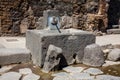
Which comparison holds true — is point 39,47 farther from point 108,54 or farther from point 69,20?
point 69,20

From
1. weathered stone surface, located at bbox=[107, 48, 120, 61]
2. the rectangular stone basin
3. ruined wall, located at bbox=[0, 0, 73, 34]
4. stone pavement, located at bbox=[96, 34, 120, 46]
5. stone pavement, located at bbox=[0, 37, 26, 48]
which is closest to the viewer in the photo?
the rectangular stone basin

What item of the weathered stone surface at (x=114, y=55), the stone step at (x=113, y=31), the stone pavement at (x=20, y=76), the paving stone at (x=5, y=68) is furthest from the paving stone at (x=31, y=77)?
the stone step at (x=113, y=31)

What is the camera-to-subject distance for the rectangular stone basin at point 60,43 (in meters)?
4.96

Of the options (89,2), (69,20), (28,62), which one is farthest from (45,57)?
(89,2)

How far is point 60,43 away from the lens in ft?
17.1

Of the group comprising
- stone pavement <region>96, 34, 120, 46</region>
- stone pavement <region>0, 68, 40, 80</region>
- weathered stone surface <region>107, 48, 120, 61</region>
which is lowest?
stone pavement <region>0, 68, 40, 80</region>

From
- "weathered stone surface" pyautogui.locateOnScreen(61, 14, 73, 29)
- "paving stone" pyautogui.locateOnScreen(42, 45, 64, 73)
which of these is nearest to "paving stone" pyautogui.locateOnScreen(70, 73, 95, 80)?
"paving stone" pyautogui.locateOnScreen(42, 45, 64, 73)

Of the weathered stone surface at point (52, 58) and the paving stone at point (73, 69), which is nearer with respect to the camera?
the weathered stone surface at point (52, 58)

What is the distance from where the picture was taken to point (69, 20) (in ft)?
27.9

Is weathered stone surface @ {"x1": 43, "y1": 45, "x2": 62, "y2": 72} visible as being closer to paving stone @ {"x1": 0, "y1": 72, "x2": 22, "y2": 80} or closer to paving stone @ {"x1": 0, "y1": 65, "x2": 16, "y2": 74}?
paving stone @ {"x1": 0, "y1": 72, "x2": 22, "y2": 80}

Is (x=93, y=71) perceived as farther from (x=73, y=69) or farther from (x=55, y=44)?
(x=55, y=44)

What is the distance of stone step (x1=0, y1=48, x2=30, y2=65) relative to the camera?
506 centimetres

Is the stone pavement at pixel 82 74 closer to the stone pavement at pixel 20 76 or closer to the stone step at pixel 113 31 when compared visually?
the stone pavement at pixel 20 76

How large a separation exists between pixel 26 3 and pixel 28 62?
116 inches
